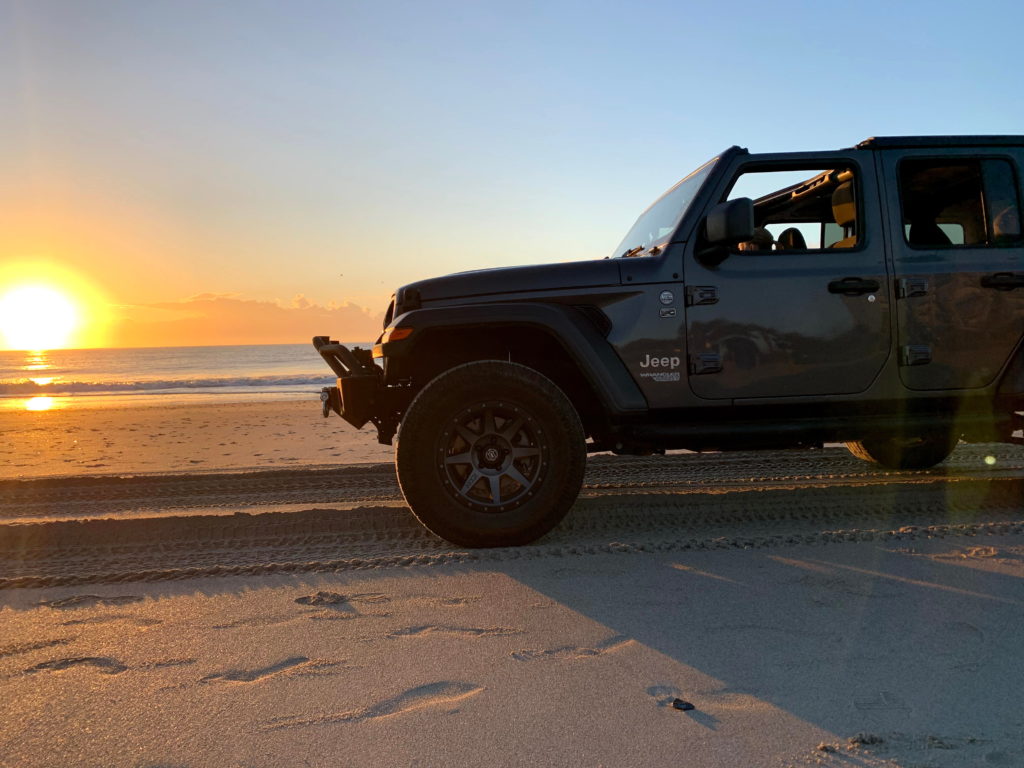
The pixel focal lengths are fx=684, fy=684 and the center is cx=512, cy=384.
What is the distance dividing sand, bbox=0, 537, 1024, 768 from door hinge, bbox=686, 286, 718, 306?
54.7 inches

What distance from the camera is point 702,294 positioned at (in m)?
3.71

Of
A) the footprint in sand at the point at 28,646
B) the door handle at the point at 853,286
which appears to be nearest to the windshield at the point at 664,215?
the door handle at the point at 853,286

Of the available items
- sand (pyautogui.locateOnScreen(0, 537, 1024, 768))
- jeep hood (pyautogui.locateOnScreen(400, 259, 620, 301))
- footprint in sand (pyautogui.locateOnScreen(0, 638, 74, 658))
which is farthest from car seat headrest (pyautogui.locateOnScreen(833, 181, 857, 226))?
footprint in sand (pyautogui.locateOnScreen(0, 638, 74, 658))

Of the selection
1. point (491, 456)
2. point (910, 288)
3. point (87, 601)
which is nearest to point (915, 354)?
point (910, 288)

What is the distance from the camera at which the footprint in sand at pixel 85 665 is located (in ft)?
7.16

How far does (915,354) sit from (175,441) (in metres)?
8.89

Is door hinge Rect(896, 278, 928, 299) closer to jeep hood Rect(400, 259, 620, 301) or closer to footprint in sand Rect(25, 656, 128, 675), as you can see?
jeep hood Rect(400, 259, 620, 301)

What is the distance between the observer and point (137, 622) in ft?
8.50

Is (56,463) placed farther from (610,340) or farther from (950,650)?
(950,650)

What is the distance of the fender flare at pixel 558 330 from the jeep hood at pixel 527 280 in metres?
0.12

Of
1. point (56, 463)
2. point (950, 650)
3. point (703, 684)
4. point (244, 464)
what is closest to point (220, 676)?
point (703, 684)

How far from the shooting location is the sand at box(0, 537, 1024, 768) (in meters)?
1.73

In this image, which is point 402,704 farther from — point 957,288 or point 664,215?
point 957,288

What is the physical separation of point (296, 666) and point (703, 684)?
4.18 feet
